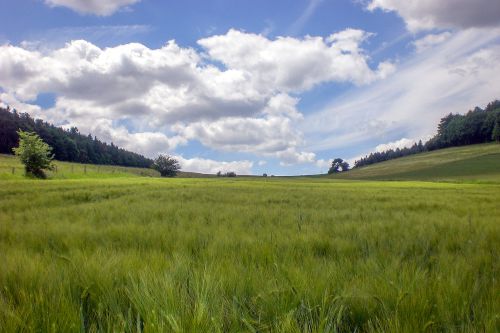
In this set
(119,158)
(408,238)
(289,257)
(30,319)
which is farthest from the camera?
(119,158)

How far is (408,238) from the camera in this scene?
4426mm

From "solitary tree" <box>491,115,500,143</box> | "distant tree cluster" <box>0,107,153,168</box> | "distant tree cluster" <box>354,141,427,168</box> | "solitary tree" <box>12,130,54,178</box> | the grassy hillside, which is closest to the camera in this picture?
"solitary tree" <box>12,130,54,178</box>

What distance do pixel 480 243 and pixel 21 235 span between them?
19.6 feet

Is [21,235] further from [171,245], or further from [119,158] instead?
[119,158]

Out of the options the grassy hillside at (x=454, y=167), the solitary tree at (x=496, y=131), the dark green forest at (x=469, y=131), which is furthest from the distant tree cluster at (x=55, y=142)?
the solitary tree at (x=496, y=131)

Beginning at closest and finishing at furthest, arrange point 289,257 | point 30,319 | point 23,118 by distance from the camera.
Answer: point 30,319
point 289,257
point 23,118

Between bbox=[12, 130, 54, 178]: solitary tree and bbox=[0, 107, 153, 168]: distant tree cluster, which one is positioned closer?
bbox=[12, 130, 54, 178]: solitary tree

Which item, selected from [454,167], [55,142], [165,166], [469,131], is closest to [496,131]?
[469,131]

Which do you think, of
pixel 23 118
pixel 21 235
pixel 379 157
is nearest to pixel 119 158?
pixel 23 118

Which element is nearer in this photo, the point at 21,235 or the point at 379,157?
the point at 21,235

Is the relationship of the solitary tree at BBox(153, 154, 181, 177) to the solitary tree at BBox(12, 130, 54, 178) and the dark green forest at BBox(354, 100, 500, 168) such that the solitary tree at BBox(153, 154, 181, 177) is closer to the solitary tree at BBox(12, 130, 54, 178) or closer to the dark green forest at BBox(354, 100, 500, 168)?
the solitary tree at BBox(12, 130, 54, 178)

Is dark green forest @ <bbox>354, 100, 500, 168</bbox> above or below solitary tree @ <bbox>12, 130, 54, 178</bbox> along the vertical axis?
above

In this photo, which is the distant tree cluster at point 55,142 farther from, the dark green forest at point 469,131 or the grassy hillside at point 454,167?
the dark green forest at point 469,131

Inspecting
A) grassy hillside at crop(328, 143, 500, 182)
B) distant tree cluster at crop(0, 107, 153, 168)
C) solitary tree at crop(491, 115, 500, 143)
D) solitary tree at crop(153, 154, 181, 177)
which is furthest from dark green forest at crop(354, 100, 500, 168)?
distant tree cluster at crop(0, 107, 153, 168)
